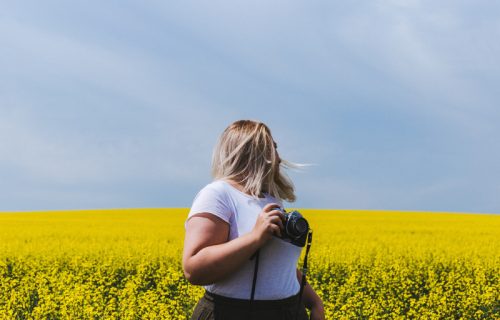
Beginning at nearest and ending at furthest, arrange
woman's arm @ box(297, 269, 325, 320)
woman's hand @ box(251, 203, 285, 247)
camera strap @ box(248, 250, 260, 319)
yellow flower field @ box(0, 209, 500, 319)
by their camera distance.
Answer: woman's hand @ box(251, 203, 285, 247) < camera strap @ box(248, 250, 260, 319) < woman's arm @ box(297, 269, 325, 320) < yellow flower field @ box(0, 209, 500, 319)

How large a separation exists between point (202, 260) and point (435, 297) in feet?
19.8

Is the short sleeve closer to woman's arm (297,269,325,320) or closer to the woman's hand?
the woman's hand

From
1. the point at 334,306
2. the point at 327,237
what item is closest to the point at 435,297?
the point at 334,306

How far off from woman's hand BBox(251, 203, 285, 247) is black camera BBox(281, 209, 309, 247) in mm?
29

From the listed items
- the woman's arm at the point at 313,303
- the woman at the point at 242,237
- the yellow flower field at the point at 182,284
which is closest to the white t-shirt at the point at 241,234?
the woman at the point at 242,237

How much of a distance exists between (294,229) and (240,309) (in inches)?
15.1

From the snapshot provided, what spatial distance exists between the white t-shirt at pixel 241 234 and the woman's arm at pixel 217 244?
0.13 ft

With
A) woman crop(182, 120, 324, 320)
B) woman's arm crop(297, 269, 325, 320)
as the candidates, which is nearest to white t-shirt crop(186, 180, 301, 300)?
woman crop(182, 120, 324, 320)

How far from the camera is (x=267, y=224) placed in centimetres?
193

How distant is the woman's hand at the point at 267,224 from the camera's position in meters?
1.93

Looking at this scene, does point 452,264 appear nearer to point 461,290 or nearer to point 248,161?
point 461,290

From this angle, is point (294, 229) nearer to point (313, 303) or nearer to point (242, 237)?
point (242, 237)

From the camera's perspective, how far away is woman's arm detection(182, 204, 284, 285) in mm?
1939

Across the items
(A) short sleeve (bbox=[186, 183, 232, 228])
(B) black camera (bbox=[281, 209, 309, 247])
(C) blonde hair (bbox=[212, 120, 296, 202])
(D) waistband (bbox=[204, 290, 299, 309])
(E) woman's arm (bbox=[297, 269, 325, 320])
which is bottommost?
(E) woman's arm (bbox=[297, 269, 325, 320])
